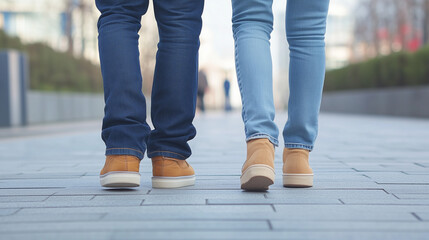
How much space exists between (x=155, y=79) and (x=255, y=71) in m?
0.39

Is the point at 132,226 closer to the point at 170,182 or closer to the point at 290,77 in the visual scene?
the point at 170,182

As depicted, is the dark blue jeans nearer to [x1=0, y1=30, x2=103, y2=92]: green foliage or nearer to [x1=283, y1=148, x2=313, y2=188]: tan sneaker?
[x1=283, y1=148, x2=313, y2=188]: tan sneaker

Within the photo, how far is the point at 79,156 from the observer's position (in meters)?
3.96

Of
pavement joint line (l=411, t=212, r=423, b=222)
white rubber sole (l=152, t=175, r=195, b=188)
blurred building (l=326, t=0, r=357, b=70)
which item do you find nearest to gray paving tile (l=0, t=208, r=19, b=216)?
white rubber sole (l=152, t=175, r=195, b=188)

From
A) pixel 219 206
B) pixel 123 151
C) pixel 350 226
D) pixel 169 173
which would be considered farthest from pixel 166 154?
pixel 350 226

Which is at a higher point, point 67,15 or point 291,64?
point 67,15

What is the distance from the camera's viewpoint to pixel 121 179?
7.11 ft

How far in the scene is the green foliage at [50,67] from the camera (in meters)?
10.6

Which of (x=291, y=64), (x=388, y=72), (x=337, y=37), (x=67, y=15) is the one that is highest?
(x=337, y=37)

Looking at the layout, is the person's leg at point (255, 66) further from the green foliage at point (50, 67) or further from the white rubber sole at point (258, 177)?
the green foliage at point (50, 67)

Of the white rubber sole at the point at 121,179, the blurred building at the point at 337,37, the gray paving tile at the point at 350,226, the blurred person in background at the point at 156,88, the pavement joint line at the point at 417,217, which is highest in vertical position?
the blurred building at the point at 337,37

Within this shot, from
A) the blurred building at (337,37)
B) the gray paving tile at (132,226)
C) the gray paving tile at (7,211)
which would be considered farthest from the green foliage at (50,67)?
the blurred building at (337,37)

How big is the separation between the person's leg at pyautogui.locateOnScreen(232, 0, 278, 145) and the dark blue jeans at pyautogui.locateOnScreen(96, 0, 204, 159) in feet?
0.58

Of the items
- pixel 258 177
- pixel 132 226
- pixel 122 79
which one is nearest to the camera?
pixel 132 226
